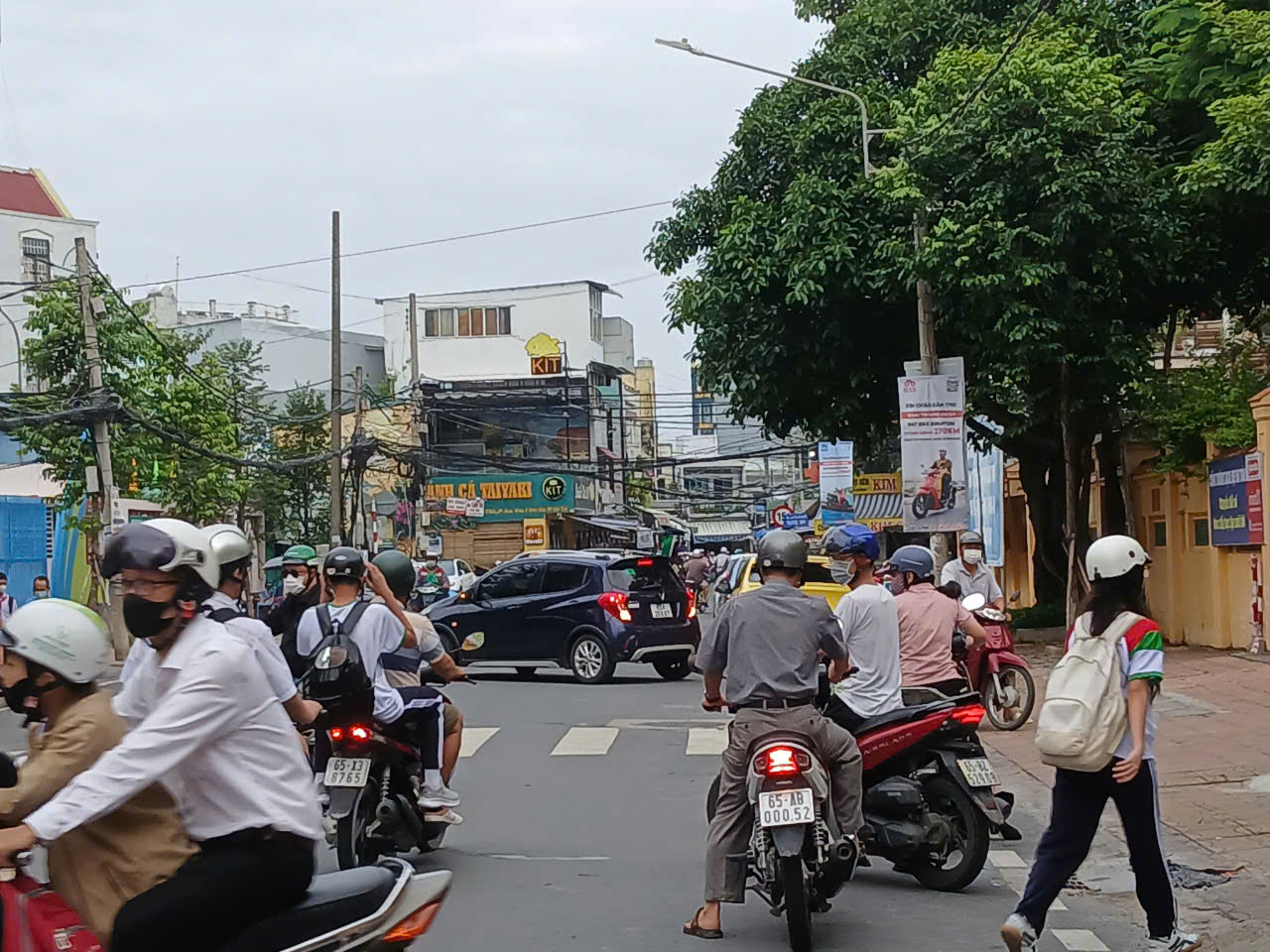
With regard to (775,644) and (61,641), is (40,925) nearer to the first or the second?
(61,641)

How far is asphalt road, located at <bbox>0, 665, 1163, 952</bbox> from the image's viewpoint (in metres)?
7.48

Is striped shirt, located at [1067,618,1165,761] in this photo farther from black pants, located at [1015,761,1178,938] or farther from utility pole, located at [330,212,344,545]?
utility pole, located at [330,212,344,545]

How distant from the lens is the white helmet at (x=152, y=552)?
4.41 metres

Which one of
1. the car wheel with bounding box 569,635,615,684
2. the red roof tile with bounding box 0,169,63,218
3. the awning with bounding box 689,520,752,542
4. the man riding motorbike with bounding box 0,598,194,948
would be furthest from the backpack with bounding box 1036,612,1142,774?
the awning with bounding box 689,520,752,542

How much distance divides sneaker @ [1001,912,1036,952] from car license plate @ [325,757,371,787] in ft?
10.8

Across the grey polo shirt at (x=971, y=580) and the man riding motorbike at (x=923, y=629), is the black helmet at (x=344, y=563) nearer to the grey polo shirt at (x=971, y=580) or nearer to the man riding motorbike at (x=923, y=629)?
the man riding motorbike at (x=923, y=629)

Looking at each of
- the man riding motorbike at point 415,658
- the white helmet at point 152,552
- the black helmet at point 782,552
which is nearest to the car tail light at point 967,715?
the black helmet at point 782,552

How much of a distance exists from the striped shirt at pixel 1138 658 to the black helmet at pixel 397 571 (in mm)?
3986

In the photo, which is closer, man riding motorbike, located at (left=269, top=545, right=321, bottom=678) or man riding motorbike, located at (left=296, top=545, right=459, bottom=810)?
man riding motorbike, located at (left=296, top=545, right=459, bottom=810)

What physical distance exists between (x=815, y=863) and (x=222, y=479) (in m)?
34.6

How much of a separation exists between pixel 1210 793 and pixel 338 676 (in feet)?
20.9

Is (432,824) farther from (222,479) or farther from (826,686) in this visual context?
(222,479)

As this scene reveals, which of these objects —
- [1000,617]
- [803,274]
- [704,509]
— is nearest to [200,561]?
[1000,617]

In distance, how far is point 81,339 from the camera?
105 feet
